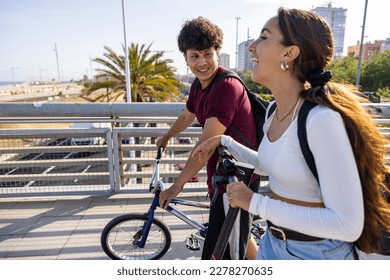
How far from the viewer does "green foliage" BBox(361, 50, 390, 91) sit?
96.0 ft

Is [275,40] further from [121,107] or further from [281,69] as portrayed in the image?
[121,107]

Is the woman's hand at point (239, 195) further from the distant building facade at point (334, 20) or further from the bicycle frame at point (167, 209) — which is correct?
the bicycle frame at point (167, 209)

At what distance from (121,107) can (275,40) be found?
2768 millimetres

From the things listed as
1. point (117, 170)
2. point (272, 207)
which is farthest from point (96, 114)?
point (272, 207)

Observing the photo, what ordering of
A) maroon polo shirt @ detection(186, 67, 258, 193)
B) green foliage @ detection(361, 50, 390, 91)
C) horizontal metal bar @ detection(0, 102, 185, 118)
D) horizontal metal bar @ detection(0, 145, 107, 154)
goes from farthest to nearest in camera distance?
green foliage @ detection(361, 50, 390, 91)
horizontal metal bar @ detection(0, 145, 107, 154)
horizontal metal bar @ detection(0, 102, 185, 118)
maroon polo shirt @ detection(186, 67, 258, 193)

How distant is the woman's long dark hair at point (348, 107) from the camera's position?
1078mm

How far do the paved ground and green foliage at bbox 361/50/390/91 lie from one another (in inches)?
1273

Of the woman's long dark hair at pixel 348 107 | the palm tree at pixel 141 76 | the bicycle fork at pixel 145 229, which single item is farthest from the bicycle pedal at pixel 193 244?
the palm tree at pixel 141 76

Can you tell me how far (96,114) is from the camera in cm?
369

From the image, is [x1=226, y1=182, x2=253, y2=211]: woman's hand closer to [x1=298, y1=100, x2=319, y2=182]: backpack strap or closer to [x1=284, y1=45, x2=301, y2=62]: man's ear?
[x1=298, y1=100, x2=319, y2=182]: backpack strap

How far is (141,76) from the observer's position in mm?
14375

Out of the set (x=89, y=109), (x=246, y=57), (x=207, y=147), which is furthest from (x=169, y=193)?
(x=246, y=57)

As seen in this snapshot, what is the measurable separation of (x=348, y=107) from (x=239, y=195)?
550 mm

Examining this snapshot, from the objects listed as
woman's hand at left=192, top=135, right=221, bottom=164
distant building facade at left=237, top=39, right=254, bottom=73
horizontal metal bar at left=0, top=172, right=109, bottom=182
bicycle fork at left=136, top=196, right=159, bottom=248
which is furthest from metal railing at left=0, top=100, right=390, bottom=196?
woman's hand at left=192, top=135, right=221, bottom=164
